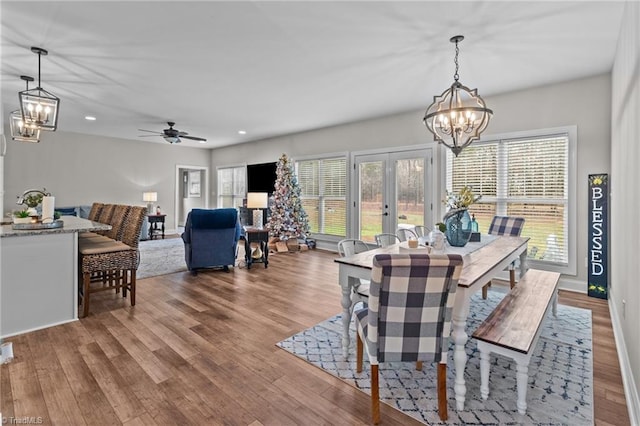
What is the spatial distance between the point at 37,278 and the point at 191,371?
190 cm

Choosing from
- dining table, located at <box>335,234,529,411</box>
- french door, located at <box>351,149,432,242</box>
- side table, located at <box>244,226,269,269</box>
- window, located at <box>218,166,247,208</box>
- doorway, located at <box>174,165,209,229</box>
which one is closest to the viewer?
dining table, located at <box>335,234,529,411</box>

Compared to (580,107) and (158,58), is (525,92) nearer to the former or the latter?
(580,107)

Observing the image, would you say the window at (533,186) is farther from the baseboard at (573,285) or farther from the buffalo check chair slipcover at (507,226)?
the buffalo check chair slipcover at (507,226)

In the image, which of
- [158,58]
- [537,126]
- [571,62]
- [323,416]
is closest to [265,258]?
[158,58]

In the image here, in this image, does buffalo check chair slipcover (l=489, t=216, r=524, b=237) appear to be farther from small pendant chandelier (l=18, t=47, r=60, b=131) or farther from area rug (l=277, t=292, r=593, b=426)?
small pendant chandelier (l=18, t=47, r=60, b=131)

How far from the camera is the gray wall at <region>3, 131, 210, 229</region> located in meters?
7.08

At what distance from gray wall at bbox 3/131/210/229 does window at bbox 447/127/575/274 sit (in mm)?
8366

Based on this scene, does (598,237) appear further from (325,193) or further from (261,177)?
(261,177)

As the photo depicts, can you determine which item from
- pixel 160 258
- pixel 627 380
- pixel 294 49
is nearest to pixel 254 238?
pixel 160 258

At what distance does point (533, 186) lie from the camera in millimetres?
4391

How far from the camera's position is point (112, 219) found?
178 inches

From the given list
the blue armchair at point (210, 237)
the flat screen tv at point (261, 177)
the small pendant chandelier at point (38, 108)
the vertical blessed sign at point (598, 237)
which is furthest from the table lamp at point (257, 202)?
the vertical blessed sign at point (598, 237)

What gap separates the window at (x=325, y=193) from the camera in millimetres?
6816

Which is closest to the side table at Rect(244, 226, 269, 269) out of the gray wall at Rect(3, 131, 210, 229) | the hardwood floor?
the hardwood floor
